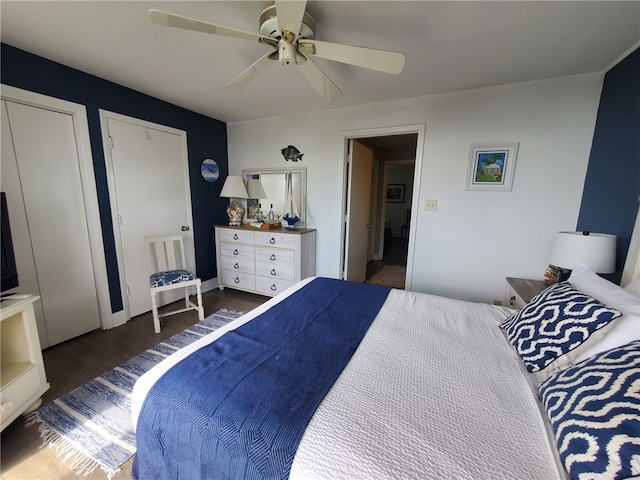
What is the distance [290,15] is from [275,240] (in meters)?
2.16

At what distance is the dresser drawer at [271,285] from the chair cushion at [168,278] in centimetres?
82

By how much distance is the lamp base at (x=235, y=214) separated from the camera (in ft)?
11.1

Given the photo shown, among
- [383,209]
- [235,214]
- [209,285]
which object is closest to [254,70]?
[235,214]

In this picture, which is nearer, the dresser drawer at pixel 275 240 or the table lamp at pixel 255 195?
the dresser drawer at pixel 275 240

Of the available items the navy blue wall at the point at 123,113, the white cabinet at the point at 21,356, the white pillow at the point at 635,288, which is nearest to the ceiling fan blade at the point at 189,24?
the navy blue wall at the point at 123,113

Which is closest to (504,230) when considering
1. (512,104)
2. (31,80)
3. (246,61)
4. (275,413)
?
(512,104)

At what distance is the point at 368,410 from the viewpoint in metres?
0.80

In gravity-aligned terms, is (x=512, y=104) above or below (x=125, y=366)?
above

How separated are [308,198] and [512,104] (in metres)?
2.22

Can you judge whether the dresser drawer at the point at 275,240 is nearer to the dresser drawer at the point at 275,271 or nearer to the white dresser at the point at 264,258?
the white dresser at the point at 264,258

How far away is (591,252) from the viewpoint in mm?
1550

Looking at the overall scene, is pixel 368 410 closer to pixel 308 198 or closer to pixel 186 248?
pixel 308 198

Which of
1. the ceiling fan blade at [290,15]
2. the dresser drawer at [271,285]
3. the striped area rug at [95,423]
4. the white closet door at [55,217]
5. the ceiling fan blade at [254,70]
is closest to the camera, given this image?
the ceiling fan blade at [290,15]

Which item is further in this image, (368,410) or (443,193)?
(443,193)
